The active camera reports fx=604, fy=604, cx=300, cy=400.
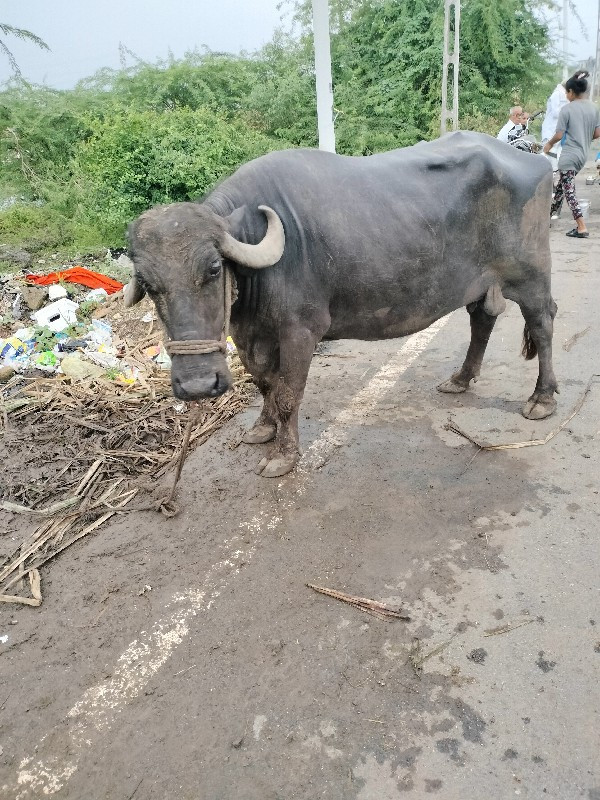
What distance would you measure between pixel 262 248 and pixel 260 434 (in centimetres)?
141

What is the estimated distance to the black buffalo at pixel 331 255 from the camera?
247 cm

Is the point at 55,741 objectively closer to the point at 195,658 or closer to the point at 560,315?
the point at 195,658

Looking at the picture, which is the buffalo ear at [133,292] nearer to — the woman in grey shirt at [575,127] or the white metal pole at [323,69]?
the white metal pole at [323,69]

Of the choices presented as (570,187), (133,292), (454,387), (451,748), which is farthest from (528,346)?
(570,187)

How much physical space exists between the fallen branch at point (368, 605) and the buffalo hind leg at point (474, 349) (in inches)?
80.8

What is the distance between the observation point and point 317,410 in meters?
4.08

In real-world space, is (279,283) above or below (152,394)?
above

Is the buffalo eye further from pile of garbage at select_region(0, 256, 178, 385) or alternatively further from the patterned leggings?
the patterned leggings

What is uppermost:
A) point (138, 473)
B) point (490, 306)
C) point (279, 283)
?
point (279, 283)

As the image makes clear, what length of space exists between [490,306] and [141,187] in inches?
213

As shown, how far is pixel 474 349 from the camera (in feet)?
13.4

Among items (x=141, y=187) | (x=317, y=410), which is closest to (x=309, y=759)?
(x=317, y=410)

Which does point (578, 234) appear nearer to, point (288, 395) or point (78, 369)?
point (288, 395)

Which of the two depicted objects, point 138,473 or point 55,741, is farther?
point 138,473
